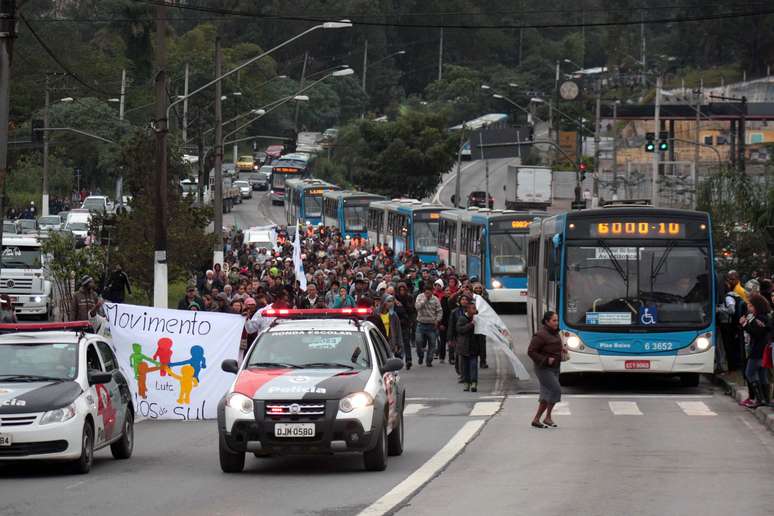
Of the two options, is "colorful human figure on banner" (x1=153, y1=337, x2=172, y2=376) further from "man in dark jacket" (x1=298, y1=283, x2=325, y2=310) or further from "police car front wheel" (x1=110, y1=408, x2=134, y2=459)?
"man in dark jacket" (x1=298, y1=283, x2=325, y2=310)

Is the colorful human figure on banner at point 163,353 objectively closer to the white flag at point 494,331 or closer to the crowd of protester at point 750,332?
the white flag at point 494,331

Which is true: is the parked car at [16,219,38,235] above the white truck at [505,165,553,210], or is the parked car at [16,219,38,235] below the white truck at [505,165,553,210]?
below

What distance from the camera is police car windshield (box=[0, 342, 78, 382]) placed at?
15.7m

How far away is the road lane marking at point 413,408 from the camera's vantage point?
22750mm

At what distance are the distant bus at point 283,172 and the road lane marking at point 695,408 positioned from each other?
3735 inches

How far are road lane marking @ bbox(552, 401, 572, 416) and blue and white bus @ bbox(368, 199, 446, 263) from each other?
108 feet

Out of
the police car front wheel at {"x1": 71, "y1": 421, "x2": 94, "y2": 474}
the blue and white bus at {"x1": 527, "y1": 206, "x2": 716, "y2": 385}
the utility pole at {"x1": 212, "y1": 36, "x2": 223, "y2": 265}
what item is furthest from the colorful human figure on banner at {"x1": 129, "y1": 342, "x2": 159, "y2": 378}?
the utility pole at {"x1": 212, "y1": 36, "x2": 223, "y2": 265}

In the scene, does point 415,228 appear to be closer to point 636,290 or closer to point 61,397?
point 636,290

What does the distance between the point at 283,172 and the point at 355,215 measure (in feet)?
152

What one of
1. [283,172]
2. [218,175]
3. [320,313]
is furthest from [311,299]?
[283,172]

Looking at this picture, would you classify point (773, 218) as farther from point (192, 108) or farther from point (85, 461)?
point (192, 108)

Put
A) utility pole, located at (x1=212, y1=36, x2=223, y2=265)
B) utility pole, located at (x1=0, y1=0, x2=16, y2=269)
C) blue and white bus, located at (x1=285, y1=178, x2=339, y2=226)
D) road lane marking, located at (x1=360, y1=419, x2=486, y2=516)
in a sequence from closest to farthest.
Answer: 1. road lane marking, located at (x1=360, y1=419, x2=486, y2=516)
2. utility pole, located at (x1=0, y1=0, x2=16, y2=269)
3. utility pole, located at (x1=212, y1=36, x2=223, y2=265)
4. blue and white bus, located at (x1=285, y1=178, x2=339, y2=226)

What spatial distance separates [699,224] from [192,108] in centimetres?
8920

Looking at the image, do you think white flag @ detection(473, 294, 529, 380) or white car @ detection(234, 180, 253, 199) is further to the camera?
white car @ detection(234, 180, 253, 199)
